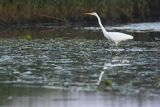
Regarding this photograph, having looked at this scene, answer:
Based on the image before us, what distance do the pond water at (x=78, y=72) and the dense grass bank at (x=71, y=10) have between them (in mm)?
10787

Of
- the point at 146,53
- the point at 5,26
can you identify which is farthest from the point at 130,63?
the point at 5,26

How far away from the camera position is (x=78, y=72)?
54.8 feet

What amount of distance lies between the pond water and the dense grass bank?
10787 mm

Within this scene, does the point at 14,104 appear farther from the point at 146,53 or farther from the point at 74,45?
the point at 74,45

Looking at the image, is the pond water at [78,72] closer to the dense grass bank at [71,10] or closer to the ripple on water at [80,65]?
the ripple on water at [80,65]

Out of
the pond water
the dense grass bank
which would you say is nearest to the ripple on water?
the pond water

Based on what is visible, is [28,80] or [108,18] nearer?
[28,80]

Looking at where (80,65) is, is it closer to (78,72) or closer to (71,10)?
(78,72)

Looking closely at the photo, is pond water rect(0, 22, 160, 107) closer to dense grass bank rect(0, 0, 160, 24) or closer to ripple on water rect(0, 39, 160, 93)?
ripple on water rect(0, 39, 160, 93)

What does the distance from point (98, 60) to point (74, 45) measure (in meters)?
5.33

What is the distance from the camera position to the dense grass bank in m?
38.5

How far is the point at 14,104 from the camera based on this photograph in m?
Result: 12.6

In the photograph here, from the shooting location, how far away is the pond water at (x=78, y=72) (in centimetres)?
1308

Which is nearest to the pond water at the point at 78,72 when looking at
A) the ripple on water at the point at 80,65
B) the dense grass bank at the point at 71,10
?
the ripple on water at the point at 80,65
